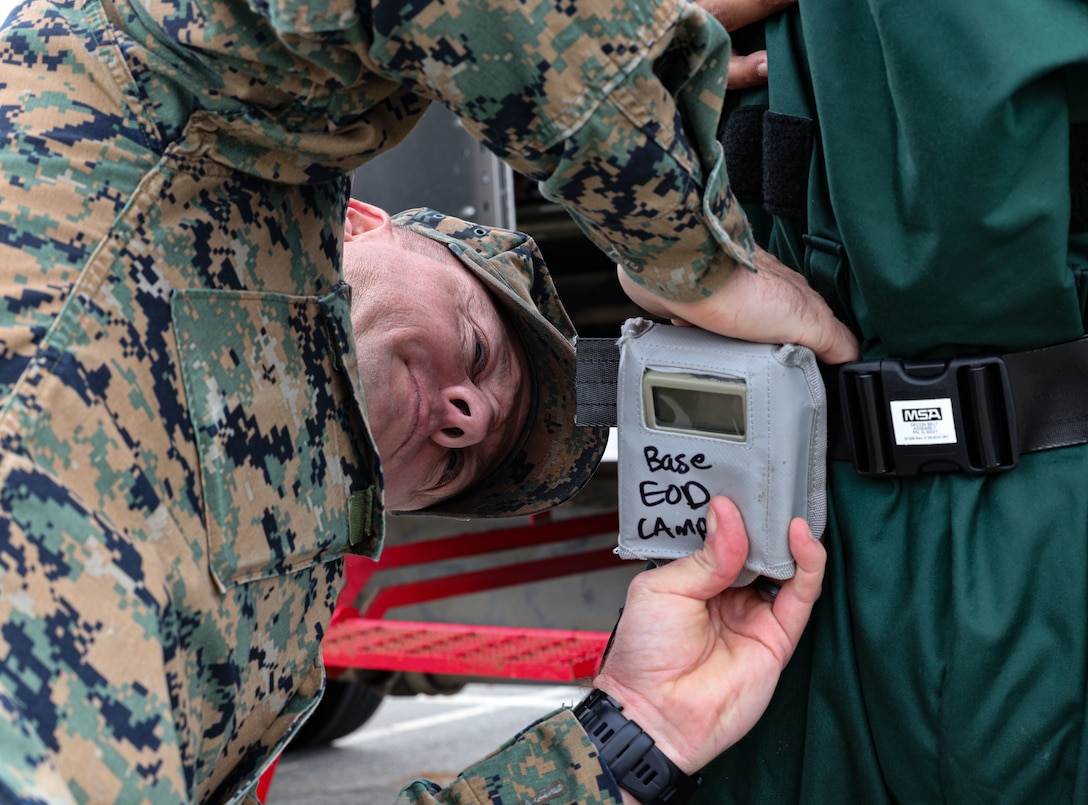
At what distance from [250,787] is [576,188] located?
0.75 m

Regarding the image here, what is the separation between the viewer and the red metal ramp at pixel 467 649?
2.53 metres

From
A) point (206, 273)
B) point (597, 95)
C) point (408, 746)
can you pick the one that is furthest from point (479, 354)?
point (408, 746)

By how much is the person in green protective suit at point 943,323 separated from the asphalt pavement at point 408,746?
104 inches

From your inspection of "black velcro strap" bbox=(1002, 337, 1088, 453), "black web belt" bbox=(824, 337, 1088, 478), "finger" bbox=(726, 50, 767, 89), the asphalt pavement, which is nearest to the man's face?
"finger" bbox=(726, 50, 767, 89)

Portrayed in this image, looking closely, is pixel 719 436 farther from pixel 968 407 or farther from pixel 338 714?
pixel 338 714

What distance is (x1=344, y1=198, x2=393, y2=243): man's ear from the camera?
1704 mm

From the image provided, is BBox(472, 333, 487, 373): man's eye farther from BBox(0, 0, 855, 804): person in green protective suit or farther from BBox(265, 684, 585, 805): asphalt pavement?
BBox(265, 684, 585, 805): asphalt pavement

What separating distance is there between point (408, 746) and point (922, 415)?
356 centimetres

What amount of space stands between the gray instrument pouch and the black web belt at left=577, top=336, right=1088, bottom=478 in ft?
0.19

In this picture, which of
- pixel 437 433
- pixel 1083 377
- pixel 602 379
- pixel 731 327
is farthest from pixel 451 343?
pixel 1083 377

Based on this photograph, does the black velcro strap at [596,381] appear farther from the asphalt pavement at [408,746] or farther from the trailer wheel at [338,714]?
the trailer wheel at [338,714]

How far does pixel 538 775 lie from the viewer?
1.37 meters

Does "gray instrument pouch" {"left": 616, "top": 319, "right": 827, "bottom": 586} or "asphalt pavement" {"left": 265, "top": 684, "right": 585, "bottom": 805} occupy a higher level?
"gray instrument pouch" {"left": 616, "top": 319, "right": 827, "bottom": 586}

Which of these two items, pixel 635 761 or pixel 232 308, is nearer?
pixel 232 308
